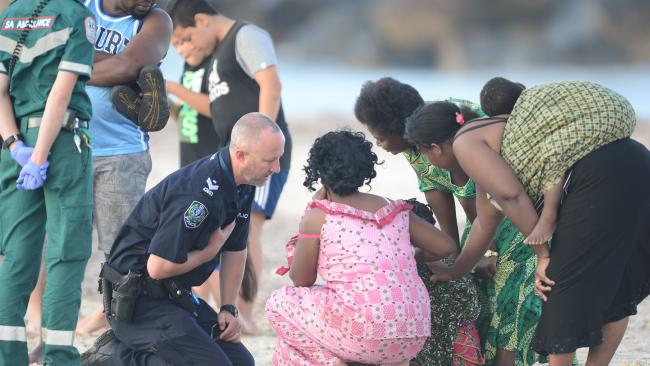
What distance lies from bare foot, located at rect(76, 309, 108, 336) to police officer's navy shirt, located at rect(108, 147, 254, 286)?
1551mm

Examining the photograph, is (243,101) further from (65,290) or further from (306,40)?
(306,40)

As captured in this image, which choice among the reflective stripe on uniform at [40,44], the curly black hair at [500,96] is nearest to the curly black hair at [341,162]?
the curly black hair at [500,96]

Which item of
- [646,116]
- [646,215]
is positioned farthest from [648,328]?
[646,116]

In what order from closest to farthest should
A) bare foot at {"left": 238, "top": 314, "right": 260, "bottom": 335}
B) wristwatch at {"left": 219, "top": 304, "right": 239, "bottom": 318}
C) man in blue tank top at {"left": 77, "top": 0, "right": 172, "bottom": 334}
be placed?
wristwatch at {"left": 219, "top": 304, "right": 239, "bottom": 318} < man in blue tank top at {"left": 77, "top": 0, "right": 172, "bottom": 334} < bare foot at {"left": 238, "top": 314, "right": 260, "bottom": 335}

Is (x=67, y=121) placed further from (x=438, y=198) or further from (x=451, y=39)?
(x=451, y=39)

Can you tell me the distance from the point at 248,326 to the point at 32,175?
2.08 metres

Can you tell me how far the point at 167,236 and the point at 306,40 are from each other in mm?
40413

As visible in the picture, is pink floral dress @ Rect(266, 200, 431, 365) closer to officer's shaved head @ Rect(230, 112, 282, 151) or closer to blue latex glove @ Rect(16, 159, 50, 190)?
officer's shaved head @ Rect(230, 112, 282, 151)

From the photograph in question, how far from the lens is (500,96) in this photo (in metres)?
4.45

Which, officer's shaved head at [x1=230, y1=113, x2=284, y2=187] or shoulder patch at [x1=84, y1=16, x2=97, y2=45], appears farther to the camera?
shoulder patch at [x1=84, y1=16, x2=97, y2=45]

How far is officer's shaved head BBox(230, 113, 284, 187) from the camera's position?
4316mm

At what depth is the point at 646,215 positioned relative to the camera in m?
4.26

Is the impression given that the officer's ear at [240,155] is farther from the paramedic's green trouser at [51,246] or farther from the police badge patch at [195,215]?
the paramedic's green trouser at [51,246]

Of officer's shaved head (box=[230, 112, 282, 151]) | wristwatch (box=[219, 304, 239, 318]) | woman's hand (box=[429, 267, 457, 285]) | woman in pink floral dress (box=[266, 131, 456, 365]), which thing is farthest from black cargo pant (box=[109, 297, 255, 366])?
woman's hand (box=[429, 267, 457, 285])
